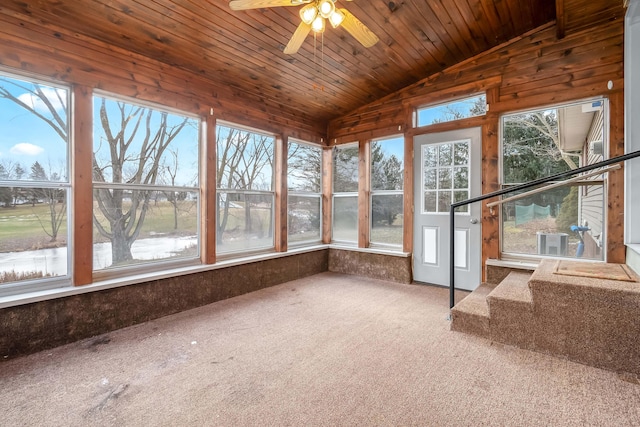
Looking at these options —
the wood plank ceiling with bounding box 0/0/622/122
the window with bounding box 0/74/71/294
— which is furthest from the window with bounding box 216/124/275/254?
the window with bounding box 0/74/71/294

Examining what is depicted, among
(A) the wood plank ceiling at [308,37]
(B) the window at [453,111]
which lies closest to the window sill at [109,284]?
(A) the wood plank ceiling at [308,37]

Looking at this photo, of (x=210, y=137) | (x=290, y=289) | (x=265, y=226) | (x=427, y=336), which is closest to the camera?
(x=427, y=336)

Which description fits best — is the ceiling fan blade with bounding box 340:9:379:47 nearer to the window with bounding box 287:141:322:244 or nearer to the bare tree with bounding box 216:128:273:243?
the bare tree with bounding box 216:128:273:243

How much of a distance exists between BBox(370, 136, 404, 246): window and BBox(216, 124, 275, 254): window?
1634 mm

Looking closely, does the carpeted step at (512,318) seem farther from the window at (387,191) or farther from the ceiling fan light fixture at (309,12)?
the ceiling fan light fixture at (309,12)

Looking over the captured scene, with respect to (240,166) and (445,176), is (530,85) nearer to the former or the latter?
(445,176)

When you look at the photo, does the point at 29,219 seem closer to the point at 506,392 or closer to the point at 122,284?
the point at 122,284

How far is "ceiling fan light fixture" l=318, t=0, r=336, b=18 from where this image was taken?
1.99 m

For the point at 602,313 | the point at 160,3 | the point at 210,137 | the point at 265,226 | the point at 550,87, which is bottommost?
the point at 602,313

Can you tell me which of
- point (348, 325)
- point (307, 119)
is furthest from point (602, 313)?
point (307, 119)

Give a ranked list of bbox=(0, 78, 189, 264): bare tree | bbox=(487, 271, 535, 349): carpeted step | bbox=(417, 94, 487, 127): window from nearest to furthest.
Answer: bbox=(487, 271, 535, 349): carpeted step → bbox=(0, 78, 189, 264): bare tree → bbox=(417, 94, 487, 127): window

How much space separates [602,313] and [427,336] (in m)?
1.22

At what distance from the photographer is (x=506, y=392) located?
1.81m

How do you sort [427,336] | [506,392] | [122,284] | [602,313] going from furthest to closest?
[122,284], [427,336], [602,313], [506,392]
